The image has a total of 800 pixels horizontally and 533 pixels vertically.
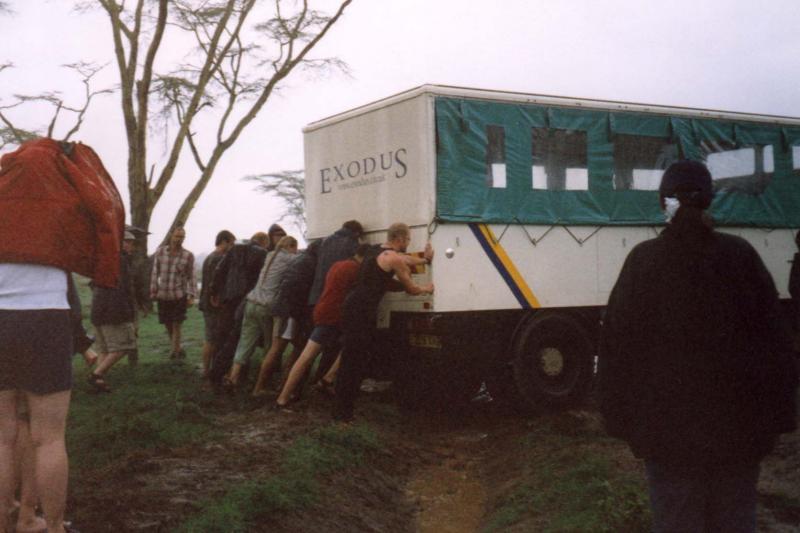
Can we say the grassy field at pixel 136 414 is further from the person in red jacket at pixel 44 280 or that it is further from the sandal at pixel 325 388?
the person in red jacket at pixel 44 280

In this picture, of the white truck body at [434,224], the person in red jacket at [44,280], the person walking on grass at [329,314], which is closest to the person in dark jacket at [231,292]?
the white truck body at [434,224]

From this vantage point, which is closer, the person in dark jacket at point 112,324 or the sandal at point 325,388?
the sandal at point 325,388

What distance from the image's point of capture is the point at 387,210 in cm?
942

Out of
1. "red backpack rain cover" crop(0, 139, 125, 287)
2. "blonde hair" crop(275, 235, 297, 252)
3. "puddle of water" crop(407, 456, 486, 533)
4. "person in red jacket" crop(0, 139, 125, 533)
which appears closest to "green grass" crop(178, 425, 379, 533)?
"puddle of water" crop(407, 456, 486, 533)

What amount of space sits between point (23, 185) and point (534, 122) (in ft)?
21.3

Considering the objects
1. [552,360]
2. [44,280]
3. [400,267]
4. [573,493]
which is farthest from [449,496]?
[44,280]

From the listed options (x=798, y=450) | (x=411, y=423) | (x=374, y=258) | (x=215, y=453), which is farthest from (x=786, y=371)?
(x=411, y=423)

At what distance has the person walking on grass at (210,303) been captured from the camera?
35.8ft

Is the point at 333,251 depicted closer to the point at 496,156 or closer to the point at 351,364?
the point at 351,364

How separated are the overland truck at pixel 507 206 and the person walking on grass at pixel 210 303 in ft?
4.06

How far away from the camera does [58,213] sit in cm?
402

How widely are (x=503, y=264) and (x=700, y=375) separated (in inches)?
251

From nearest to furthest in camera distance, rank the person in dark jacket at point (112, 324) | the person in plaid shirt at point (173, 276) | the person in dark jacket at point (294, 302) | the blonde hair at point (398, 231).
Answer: the blonde hair at point (398, 231) → the person in dark jacket at point (294, 302) → the person in dark jacket at point (112, 324) → the person in plaid shirt at point (173, 276)

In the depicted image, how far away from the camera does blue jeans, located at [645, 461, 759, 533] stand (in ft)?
9.26
